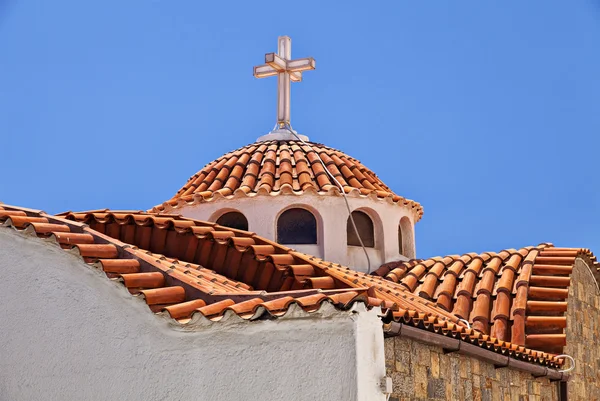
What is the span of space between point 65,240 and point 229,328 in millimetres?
1647

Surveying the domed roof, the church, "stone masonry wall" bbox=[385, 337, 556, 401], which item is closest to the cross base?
the domed roof

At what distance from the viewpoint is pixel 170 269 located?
7.56 meters

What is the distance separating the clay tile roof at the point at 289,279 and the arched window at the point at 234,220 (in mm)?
1977

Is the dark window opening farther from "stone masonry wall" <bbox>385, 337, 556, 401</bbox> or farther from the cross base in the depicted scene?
"stone masonry wall" <bbox>385, 337, 556, 401</bbox>

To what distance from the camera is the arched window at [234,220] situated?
13.2 meters

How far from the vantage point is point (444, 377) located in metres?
8.30

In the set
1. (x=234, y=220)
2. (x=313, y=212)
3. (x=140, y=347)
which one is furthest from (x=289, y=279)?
(x=234, y=220)

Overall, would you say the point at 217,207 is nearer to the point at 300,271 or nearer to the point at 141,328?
the point at 300,271

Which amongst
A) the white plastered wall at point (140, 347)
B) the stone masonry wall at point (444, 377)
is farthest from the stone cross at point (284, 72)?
the white plastered wall at point (140, 347)

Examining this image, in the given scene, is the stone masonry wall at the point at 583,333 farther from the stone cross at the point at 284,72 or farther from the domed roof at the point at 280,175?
the stone cross at the point at 284,72

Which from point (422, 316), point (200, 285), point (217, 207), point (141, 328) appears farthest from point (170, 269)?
point (217, 207)

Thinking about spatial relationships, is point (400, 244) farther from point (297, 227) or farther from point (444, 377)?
point (444, 377)

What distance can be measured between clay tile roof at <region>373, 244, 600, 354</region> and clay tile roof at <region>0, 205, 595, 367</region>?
1cm

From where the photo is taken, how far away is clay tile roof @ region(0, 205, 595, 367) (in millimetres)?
6820
